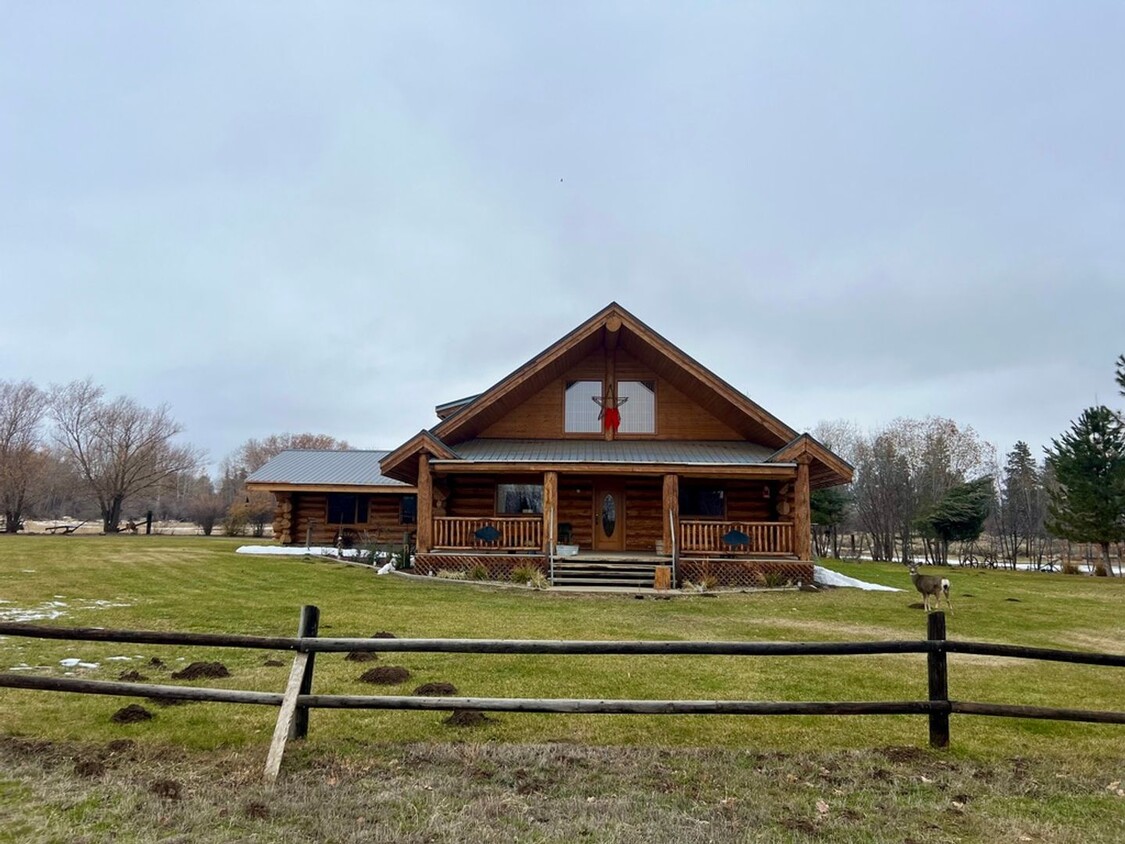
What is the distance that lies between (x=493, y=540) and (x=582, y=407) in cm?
549

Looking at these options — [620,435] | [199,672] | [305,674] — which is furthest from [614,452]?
[305,674]

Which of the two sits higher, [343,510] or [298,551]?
[343,510]

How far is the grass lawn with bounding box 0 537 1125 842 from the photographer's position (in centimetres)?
439

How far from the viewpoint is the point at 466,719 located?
6000 mm

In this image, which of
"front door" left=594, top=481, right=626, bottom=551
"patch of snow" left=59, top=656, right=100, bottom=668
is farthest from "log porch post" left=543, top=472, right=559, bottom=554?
"patch of snow" left=59, top=656, right=100, bottom=668

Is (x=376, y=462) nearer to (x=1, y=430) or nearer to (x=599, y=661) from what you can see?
(x=599, y=661)

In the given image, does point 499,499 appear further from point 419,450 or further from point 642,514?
point 642,514

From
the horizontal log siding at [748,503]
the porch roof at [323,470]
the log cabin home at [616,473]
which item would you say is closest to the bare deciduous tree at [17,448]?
the porch roof at [323,470]

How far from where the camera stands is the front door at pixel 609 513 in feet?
71.3

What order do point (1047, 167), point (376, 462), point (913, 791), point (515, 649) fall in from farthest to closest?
point (376, 462)
point (1047, 167)
point (515, 649)
point (913, 791)

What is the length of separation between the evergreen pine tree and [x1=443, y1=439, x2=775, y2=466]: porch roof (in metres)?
19.9

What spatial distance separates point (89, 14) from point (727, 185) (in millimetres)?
21604

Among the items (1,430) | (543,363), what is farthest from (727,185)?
(1,430)

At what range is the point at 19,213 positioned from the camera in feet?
91.4
